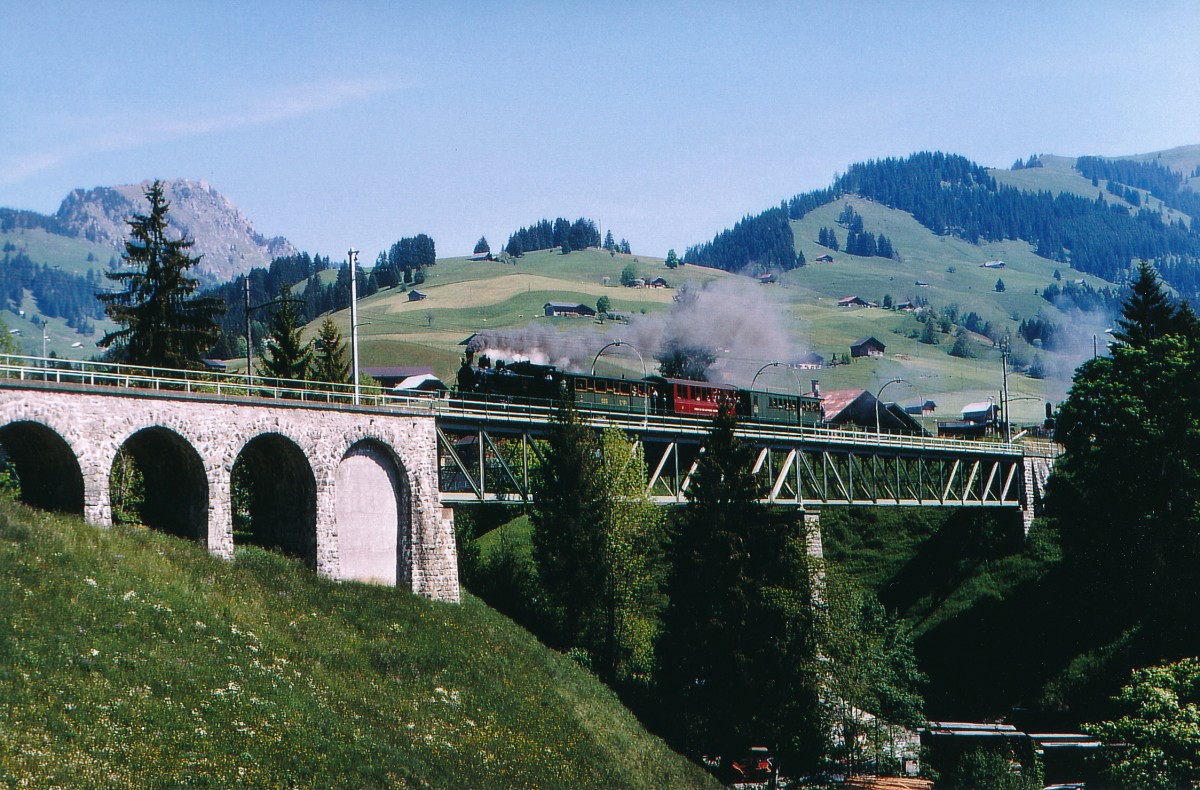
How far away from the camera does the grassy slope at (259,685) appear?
2895 cm

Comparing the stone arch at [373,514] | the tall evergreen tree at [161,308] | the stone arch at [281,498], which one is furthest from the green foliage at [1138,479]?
the tall evergreen tree at [161,308]

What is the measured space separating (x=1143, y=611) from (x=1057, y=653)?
6.19 meters

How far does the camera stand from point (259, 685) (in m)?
35.1

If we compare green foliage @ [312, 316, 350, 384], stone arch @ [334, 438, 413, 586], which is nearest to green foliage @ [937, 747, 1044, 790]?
stone arch @ [334, 438, 413, 586]

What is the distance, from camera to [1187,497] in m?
59.2

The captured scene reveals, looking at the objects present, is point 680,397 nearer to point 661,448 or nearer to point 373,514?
point 661,448

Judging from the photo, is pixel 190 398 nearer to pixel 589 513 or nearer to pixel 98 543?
pixel 98 543

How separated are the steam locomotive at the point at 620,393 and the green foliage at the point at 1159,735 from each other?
68.6 feet

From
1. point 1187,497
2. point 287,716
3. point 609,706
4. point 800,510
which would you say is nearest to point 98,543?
point 287,716

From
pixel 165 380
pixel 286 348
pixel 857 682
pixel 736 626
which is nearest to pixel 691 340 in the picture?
pixel 286 348

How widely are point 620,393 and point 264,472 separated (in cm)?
2551

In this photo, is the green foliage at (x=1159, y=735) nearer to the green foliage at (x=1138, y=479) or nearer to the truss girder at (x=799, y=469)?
the green foliage at (x=1138, y=479)

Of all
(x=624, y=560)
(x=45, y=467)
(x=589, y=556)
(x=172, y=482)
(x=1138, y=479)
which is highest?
(x=45, y=467)

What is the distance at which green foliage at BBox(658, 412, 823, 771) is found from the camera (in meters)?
47.4
